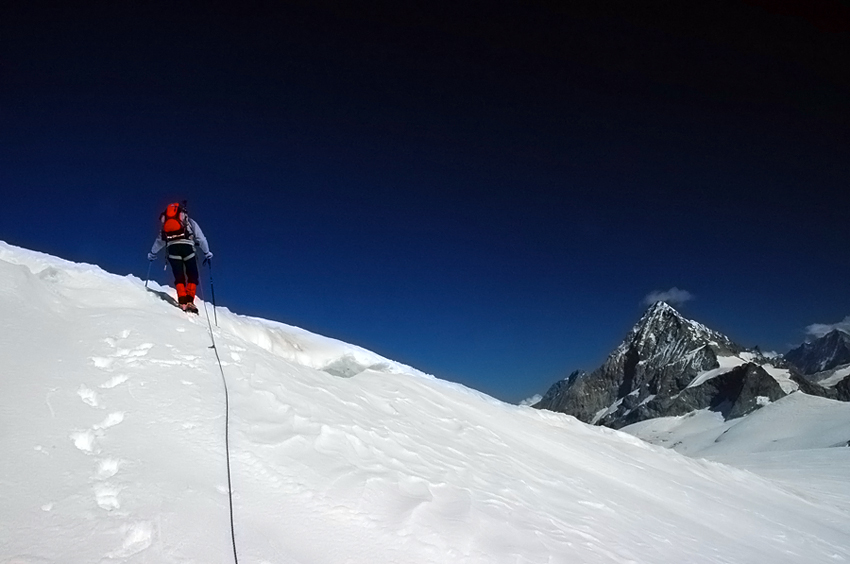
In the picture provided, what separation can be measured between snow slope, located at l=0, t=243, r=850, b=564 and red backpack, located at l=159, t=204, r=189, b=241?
4.07 feet

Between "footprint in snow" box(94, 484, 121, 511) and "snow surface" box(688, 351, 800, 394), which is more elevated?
"snow surface" box(688, 351, 800, 394)

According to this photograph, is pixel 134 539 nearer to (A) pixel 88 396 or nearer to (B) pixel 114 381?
(A) pixel 88 396

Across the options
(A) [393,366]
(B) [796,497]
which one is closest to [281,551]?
(A) [393,366]

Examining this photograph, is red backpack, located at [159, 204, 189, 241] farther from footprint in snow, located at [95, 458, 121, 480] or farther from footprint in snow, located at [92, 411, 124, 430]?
footprint in snow, located at [95, 458, 121, 480]

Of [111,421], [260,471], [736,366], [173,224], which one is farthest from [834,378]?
[111,421]

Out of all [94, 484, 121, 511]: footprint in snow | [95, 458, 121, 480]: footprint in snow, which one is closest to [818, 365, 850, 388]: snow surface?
[95, 458, 121, 480]: footprint in snow

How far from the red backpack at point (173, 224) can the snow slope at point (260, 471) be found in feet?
4.07

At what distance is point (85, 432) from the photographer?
4.67 metres

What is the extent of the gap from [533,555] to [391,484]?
1620mm

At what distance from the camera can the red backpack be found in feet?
33.2

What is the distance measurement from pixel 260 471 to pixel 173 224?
7.02 meters

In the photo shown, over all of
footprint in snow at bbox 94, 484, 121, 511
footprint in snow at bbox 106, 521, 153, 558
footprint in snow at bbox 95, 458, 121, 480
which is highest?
footprint in snow at bbox 95, 458, 121, 480

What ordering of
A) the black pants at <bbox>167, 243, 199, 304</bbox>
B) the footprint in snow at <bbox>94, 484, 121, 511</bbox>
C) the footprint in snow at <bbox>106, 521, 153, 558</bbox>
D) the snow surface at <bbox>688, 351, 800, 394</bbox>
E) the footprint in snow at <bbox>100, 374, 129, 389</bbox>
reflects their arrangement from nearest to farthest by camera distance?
1. the footprint in snow at <bbox>106, 521, 153, 558</bbox>
2. the footprint in snow at <bbox>94, 484, 121, 511</bbox>
3. the footprint in snow at <bbox>100, 374, 129, 389</bbox>
4. the black pants at <bbox>167, 243, 199, 304</bbox>
5. the snow surface at <bbox>688, 351, 800, 394</bbox>

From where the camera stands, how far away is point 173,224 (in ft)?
33.2
